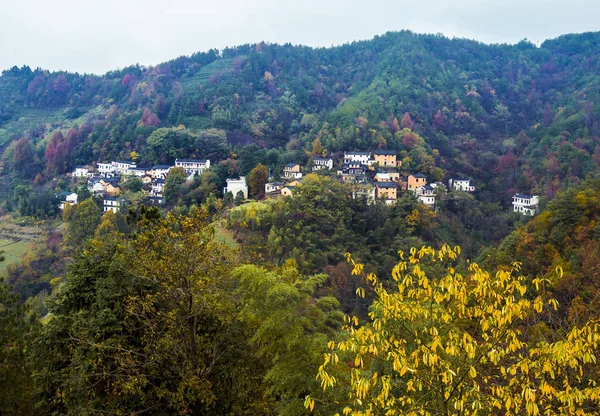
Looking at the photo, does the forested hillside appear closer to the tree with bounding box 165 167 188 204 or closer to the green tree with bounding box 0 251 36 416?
the green tree with bounding box 0 251 36 416

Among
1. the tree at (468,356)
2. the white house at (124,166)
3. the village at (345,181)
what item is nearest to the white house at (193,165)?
the village at (345,181)

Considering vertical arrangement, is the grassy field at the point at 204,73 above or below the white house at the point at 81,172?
above

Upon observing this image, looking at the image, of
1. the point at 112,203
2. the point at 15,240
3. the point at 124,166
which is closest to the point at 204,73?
the point at 124,166

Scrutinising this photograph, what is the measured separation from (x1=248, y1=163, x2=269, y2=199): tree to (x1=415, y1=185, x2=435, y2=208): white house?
1100 cm

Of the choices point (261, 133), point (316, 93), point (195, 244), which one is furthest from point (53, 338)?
point (316, 93)

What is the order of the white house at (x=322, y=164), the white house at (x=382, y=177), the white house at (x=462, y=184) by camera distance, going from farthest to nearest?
the white house at (x=462, y=184) < the white house at (x=322, y=164) < the white house at (x=382, y=177)

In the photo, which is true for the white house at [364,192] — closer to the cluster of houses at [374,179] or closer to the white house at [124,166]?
the cluster of houses at [374,179]

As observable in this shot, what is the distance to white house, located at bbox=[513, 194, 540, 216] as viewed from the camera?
35469 millimetres

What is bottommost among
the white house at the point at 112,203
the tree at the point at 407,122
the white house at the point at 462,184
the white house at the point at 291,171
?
the white house at the point at 462,184

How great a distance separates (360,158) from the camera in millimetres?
37406

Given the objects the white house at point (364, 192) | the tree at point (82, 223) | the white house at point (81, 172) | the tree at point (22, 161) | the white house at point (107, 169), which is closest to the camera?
the white house at point (364, 192)

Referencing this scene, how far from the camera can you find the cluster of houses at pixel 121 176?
114 feet

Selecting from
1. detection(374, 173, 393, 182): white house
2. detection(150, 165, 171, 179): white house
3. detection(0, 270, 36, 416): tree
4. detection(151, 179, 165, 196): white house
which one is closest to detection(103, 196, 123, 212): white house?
detection(151, 179, 165, 196): white house

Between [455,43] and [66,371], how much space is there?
90.0 metres
